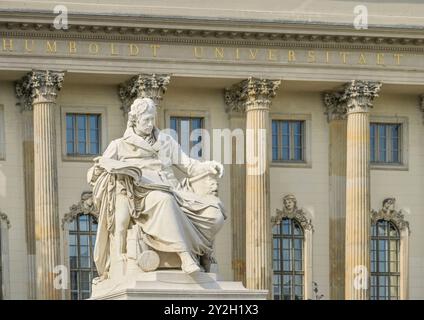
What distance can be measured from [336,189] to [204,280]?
43.9 meters

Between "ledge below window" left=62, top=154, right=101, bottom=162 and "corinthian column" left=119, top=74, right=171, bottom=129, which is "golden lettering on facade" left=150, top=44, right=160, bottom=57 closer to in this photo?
"corinthian column" left=119, top=74, right=171, bottom=129

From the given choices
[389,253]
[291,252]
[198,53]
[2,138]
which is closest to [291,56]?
[198,53]

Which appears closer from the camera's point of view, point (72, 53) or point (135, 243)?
point (135, 243)

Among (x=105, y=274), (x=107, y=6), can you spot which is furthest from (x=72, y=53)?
(x=105, y=274)

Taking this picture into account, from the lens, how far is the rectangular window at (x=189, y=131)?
233 feet

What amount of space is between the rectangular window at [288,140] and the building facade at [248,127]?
0.11 ft

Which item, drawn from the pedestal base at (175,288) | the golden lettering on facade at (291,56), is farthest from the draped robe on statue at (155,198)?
the golden lettering on facade at (291,56)

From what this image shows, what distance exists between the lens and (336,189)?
240 feet

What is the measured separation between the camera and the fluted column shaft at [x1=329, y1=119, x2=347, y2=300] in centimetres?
7262

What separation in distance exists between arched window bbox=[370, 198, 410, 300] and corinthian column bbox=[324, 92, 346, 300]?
126cm

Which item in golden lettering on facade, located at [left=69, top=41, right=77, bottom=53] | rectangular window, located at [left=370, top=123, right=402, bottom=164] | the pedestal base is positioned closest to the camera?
the pedestal base

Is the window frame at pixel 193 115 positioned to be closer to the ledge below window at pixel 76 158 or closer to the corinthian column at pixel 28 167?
the ledge below window at pixel 76 158

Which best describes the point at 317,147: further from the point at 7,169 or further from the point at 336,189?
the point at 7,169

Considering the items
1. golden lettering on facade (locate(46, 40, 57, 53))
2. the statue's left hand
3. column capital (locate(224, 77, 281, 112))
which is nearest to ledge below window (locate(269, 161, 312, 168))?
column capital (locate(224, 77, 281, 112))
